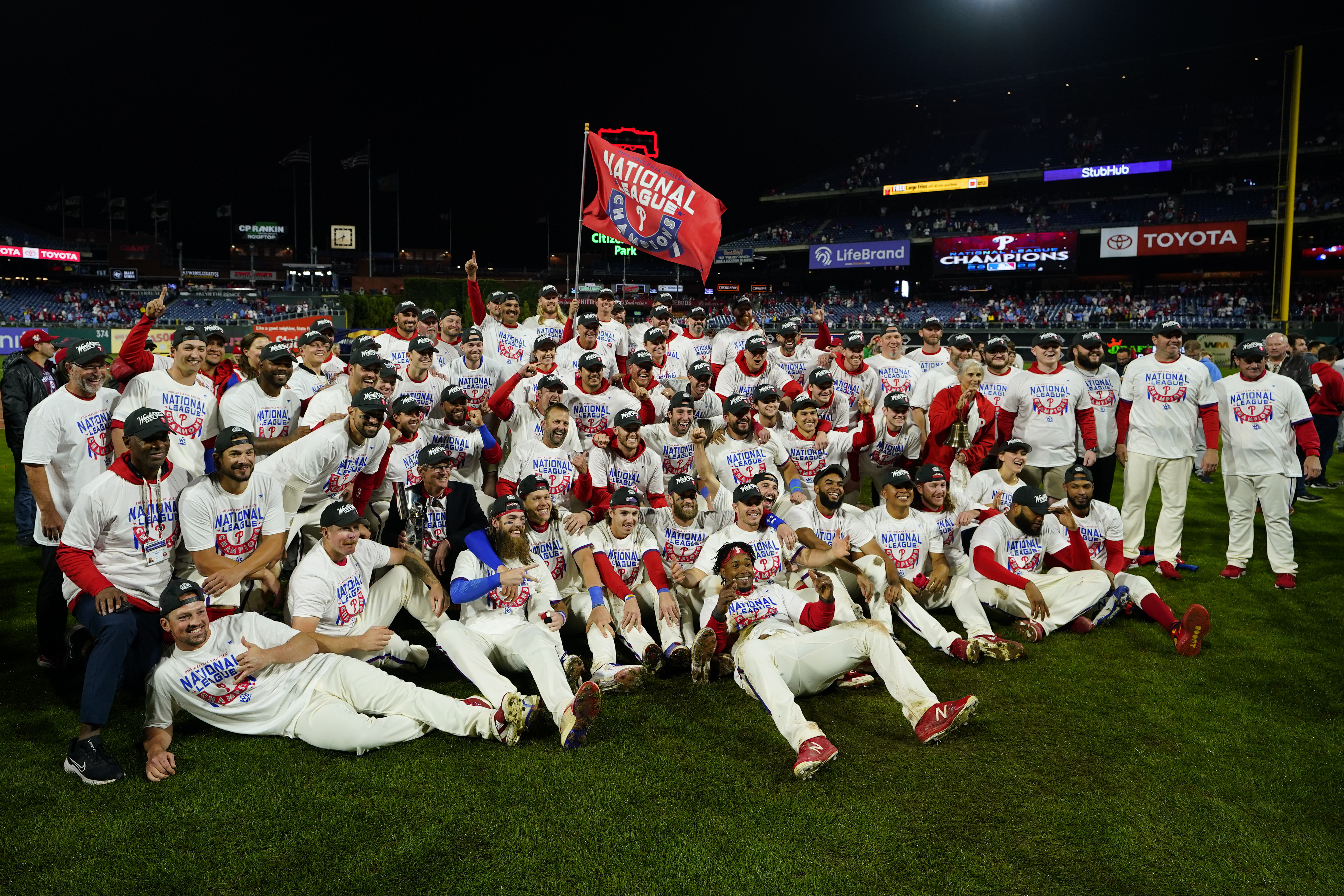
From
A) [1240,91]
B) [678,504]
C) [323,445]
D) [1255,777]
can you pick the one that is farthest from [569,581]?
[1240,91]

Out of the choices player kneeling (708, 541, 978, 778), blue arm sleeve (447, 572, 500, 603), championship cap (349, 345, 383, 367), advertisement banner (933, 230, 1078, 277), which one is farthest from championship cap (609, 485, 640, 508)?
advertisement banner (933, 230, 1078, 277)

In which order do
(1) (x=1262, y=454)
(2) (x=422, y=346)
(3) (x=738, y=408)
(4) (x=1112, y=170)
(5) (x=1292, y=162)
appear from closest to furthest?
(3) (x=738, y=408) < (2) (x=422, y=346) < (1) (x=1262, y=454) < (5) (x=1292, y=162) < (4) (x=1112, y=170)

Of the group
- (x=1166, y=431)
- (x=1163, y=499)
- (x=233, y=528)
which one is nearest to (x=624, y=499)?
(x=233, y=528)

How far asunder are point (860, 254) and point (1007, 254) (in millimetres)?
8577

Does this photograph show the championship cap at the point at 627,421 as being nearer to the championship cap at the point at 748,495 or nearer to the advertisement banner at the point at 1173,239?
the championship cap at the point at 748,495

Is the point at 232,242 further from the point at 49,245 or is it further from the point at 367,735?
the point at 367,735

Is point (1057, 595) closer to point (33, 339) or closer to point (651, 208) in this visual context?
point (651, 208)

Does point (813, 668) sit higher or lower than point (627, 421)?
lower

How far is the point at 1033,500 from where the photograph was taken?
7141 millimetres

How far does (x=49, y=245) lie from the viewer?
62.1m

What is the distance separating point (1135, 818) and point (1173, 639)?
3.07m

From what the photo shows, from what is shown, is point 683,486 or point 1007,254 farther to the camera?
point 1007,254

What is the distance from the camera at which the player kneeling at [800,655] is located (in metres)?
4.92

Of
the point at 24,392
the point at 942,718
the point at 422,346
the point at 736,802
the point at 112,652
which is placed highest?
the point at 422,346
